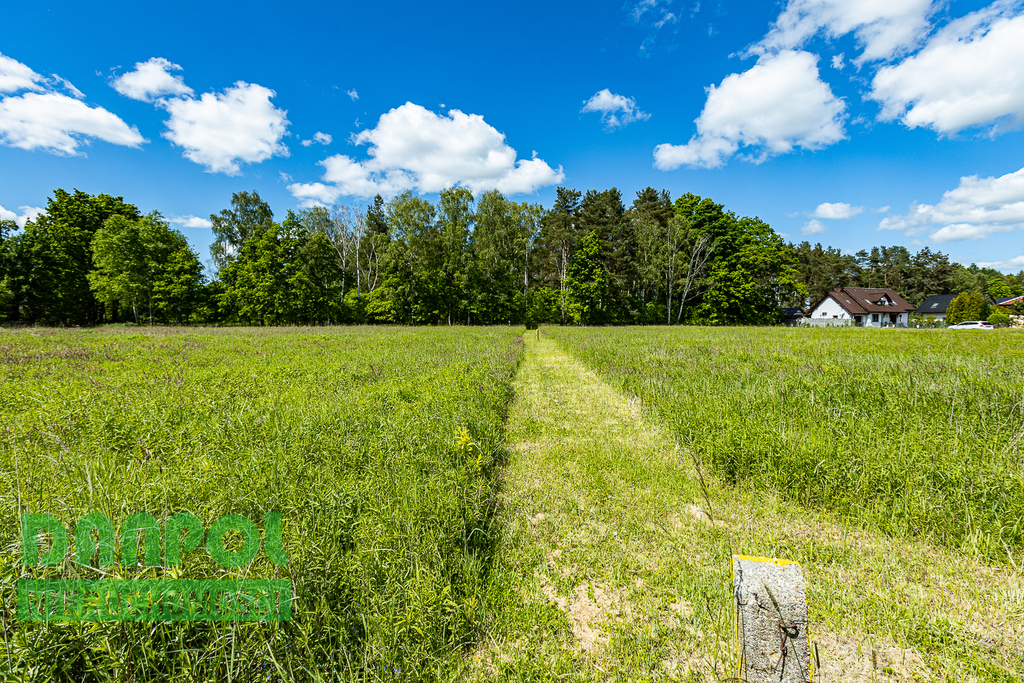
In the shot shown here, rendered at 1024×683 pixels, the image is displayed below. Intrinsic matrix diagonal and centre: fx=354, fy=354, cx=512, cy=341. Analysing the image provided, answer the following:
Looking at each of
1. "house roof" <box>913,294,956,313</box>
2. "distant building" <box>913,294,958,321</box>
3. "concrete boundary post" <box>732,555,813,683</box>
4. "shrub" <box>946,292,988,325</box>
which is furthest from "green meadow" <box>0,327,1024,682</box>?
"house roof" <box>913,294,956,313</box>

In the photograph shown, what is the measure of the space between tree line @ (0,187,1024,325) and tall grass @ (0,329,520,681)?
34.5 metres

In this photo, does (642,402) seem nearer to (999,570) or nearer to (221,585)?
(999,570)

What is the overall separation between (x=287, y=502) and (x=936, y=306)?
300 feet

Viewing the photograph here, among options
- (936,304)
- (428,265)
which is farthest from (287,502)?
(936,304)

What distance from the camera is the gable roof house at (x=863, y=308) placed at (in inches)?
2088

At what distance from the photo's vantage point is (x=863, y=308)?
176 ft

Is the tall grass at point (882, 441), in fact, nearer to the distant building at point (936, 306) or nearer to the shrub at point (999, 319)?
the shrub at point (999, 319)

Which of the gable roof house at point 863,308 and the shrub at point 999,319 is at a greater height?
the gable roof house at point 863,308

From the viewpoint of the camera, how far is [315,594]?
2.09m

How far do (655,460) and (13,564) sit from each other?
18.9 feet

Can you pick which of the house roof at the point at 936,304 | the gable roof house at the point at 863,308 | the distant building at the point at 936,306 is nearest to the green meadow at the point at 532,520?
the gable roof house at the point at 863,308

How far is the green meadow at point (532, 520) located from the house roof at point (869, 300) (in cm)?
6309

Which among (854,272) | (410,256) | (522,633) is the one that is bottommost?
(522,633)

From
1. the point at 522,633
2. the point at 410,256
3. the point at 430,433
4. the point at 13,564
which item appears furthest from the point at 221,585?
the point at 410,256
